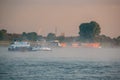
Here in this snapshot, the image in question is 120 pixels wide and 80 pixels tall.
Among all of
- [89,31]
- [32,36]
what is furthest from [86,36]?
[32,36]

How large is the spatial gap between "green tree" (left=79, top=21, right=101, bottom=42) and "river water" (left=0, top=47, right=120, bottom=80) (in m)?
0.57

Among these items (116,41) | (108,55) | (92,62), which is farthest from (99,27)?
(108,55)

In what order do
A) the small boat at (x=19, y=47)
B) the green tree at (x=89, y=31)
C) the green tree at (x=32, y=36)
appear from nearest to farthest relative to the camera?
the green tree at (x=89, y=31), the green tree at (x=32, y=36), the small boat at (x=19, y=47)

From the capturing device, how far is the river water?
Answer: 1012cm

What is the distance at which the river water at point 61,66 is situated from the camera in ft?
33.2

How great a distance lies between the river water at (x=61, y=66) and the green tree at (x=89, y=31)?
0.57 m

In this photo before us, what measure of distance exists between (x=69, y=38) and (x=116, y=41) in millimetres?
1002

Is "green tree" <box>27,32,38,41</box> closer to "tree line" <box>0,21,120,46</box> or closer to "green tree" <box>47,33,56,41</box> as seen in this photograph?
"tree line" <box>0,21,120,46</box>

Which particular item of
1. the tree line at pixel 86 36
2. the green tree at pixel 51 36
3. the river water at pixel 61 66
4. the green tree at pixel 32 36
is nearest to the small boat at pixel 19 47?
the river water at pixel 61 66

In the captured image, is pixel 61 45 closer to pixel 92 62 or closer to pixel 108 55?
pixel 92 62

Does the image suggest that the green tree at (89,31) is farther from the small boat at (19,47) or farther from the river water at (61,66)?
the small boat at (19,47)

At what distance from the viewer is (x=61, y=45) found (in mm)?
12383

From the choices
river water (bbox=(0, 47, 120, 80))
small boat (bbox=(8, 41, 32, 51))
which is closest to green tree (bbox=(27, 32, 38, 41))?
river water (bbox=(0, 47, 120, 80))

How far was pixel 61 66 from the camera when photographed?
11.5m
